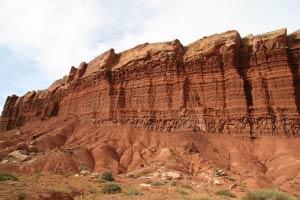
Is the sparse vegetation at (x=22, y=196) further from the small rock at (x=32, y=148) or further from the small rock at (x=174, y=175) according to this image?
the small rock at (x=32, y=148)

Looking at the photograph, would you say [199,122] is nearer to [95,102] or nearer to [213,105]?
[213,105]

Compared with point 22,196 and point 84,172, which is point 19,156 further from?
point 22,196

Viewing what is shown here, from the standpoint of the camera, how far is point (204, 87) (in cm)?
5150

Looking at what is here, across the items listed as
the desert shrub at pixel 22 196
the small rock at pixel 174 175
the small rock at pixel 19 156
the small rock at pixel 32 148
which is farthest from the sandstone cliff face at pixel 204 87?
the desert shrub at pixel 22 196

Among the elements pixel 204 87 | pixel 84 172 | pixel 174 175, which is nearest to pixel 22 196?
pixel 174 175

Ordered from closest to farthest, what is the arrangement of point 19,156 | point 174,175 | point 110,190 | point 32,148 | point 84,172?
point 110,190
point 174,175
point 84,172
point 19,156
point 32,148

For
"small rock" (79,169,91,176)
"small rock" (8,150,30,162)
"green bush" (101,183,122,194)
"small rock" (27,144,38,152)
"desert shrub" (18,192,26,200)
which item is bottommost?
"green bush" (101,183,122,194)

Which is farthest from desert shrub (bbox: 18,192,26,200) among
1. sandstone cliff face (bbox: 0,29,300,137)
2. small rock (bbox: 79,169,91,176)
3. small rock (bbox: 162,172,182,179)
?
sandstone cliff face (bbox: 0,29,300,137)

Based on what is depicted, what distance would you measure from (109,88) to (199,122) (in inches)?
774

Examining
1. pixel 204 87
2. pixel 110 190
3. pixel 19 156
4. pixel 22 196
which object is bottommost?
pixel 110 190

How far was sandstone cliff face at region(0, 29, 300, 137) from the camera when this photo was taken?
45.8m

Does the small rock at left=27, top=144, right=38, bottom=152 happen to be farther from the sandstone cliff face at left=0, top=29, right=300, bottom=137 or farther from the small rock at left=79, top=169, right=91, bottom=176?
the sandstone cliff face at left=0, top=29, right=300, bottom=137

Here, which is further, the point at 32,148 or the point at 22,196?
the point at 32,148

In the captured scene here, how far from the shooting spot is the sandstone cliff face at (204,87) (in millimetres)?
45812
